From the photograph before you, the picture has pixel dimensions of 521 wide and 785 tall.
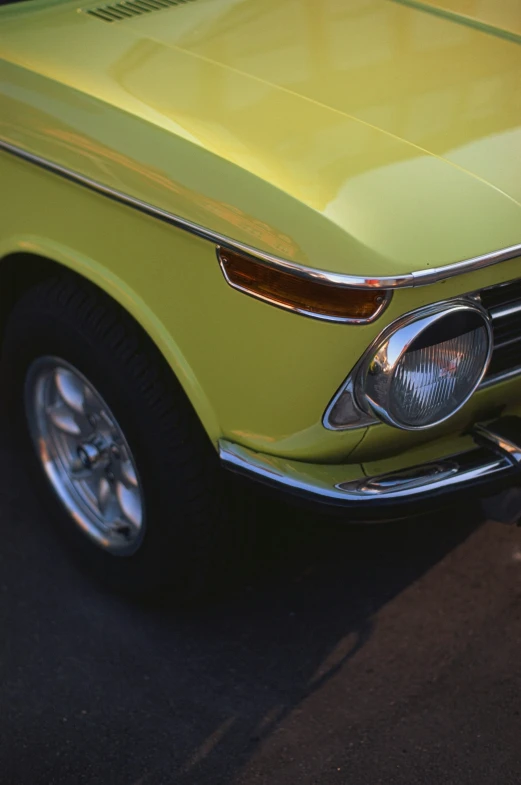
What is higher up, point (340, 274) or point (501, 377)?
point (340, 274)

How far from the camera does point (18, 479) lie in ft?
9.77

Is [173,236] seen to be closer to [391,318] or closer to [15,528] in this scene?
[391,318]

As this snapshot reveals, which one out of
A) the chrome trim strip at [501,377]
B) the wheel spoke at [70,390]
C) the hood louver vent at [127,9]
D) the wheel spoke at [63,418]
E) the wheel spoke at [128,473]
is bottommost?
the chrome trim strip at [501,377]

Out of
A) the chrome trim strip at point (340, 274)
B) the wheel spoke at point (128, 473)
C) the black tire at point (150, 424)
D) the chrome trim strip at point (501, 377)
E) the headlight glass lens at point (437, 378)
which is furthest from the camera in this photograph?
the wheel spoke at point (128, 473)

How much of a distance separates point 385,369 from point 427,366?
0.32ft

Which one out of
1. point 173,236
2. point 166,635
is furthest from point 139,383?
point 166,635

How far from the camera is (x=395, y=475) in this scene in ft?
6.35

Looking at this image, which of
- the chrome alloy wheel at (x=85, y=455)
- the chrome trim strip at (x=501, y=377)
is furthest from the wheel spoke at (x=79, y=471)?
the chrome trim strip at (x=501, y=377)

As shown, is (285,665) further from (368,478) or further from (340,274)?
(340,274)

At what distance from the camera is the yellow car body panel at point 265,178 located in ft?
5.87

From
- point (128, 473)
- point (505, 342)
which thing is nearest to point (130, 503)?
point (128, 473)

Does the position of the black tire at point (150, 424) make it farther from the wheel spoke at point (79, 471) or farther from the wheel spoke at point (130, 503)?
the wheel spoke at point (79, 471)

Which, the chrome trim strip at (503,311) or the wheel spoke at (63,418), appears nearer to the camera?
the chrome trim strip at (503,311)

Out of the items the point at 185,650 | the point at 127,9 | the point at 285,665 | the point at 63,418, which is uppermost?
the point at 127,9
